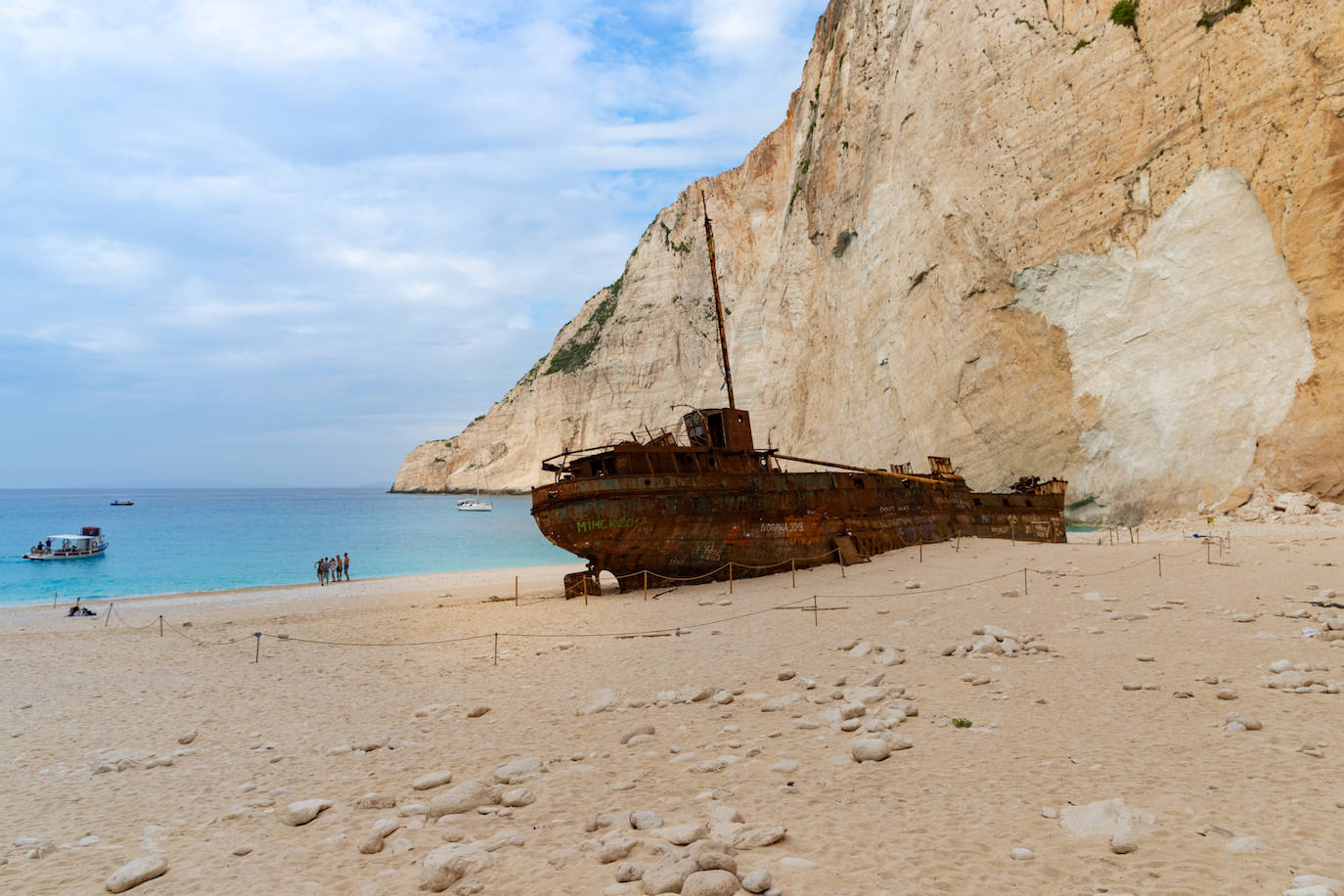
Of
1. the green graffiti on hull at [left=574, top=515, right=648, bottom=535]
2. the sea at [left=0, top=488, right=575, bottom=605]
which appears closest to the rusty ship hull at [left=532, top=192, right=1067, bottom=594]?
the green graffiti on hull at [left=574, top=515, right=648, bottom=535]

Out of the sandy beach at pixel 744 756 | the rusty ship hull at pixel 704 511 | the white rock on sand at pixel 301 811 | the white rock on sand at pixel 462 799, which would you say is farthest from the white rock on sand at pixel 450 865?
the rusty ship hull at pixel 704 511

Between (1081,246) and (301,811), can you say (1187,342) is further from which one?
(301,811)

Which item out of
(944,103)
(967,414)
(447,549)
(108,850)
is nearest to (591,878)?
(108,850)

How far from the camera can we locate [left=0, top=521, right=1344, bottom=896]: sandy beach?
13.2 feet

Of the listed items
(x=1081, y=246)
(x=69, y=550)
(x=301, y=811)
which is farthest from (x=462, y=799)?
(x=69, y=550)

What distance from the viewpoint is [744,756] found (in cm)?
599

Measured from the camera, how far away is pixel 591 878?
4062 mm

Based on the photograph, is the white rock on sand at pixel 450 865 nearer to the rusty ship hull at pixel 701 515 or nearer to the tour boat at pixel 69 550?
the rusty ship hull at pixel 701 515

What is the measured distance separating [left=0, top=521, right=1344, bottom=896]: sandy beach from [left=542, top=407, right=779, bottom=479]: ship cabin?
7.02 m

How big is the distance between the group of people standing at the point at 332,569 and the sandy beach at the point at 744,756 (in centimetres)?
2128

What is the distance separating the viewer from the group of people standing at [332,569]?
110ft

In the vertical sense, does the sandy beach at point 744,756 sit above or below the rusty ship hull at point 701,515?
below

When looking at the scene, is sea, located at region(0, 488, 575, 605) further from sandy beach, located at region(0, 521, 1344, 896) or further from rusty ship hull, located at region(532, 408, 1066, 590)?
sandy beach, located at region(0, 521, 1344, 896)

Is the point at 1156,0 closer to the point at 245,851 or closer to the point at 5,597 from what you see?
the point at 245,851
